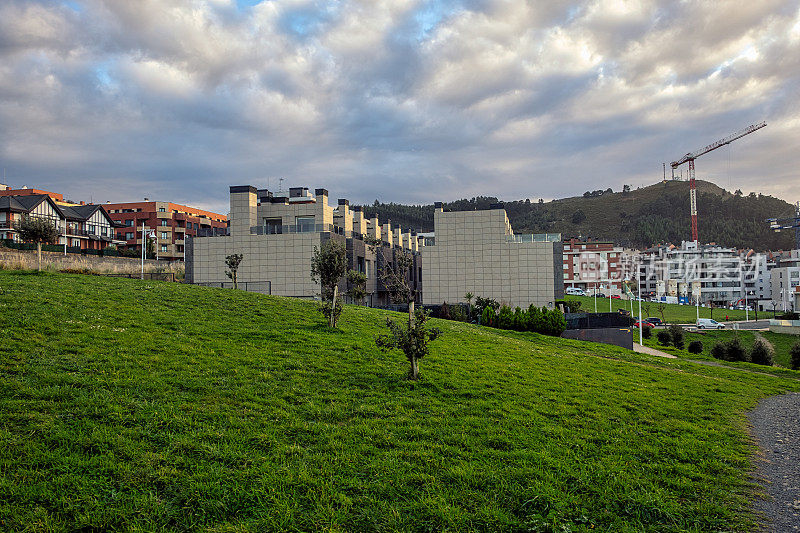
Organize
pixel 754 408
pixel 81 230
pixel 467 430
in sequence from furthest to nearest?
pixel 81 230, pixel 754 408, pixel 467 430

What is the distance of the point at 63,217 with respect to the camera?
74938 millimetres

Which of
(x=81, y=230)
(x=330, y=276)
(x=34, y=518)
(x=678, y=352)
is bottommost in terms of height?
(x=678, y=352)

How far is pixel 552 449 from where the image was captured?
29.6 feet

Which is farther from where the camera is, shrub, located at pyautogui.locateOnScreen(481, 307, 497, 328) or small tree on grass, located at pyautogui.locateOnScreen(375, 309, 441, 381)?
shrub, located at pyautogui.locateOnScreen(481, 307, 497, 328)

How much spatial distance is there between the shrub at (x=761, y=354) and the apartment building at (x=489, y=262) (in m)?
17.3

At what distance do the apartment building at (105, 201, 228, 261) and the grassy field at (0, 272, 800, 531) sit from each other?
284 feet

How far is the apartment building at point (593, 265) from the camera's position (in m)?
123

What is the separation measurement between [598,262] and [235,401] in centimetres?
12563

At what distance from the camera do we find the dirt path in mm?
6930

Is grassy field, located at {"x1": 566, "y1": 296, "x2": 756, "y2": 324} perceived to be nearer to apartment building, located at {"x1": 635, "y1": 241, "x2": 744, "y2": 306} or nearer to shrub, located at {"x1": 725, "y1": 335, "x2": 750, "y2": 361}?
apartment building, located at {"x1": 635, "y1": 241, "x2": 744, "y2": 306}

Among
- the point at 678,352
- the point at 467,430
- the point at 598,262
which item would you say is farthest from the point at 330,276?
the point at 598,262

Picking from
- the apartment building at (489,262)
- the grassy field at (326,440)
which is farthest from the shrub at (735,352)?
the grassy field at (326,440)

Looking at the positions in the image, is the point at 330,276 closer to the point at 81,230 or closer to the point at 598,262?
the point at 81,230

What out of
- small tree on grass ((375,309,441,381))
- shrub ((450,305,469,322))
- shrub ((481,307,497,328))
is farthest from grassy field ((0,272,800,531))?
shrub ((450,305,469,322))
